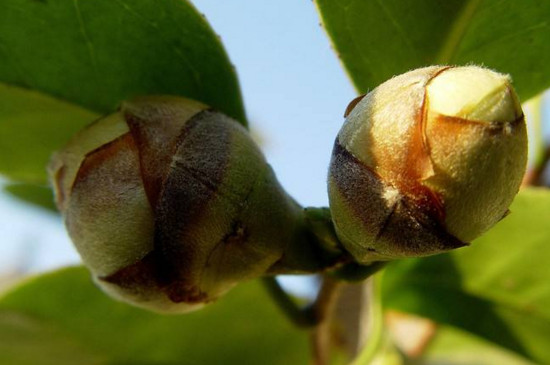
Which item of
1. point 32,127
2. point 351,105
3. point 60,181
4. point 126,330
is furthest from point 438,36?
point 126,330

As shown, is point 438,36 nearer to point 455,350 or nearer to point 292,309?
point 292,309

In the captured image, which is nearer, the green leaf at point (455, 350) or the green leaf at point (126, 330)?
the green leaf at point (126, 330)

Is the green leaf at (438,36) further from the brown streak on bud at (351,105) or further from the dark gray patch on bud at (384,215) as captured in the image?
the dark gray patch on bud at (384,215)

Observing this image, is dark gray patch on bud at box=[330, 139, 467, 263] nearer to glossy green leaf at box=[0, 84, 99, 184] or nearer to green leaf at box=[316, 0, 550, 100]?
green leaf at box=[316, 0, 550, 100]

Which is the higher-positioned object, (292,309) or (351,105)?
(351,105)

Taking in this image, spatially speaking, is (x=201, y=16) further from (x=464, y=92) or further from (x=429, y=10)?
(x=464, y=92)

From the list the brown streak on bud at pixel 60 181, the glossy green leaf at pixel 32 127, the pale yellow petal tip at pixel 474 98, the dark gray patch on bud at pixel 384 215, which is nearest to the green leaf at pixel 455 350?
the glossy green leaf at pixel 32 127
